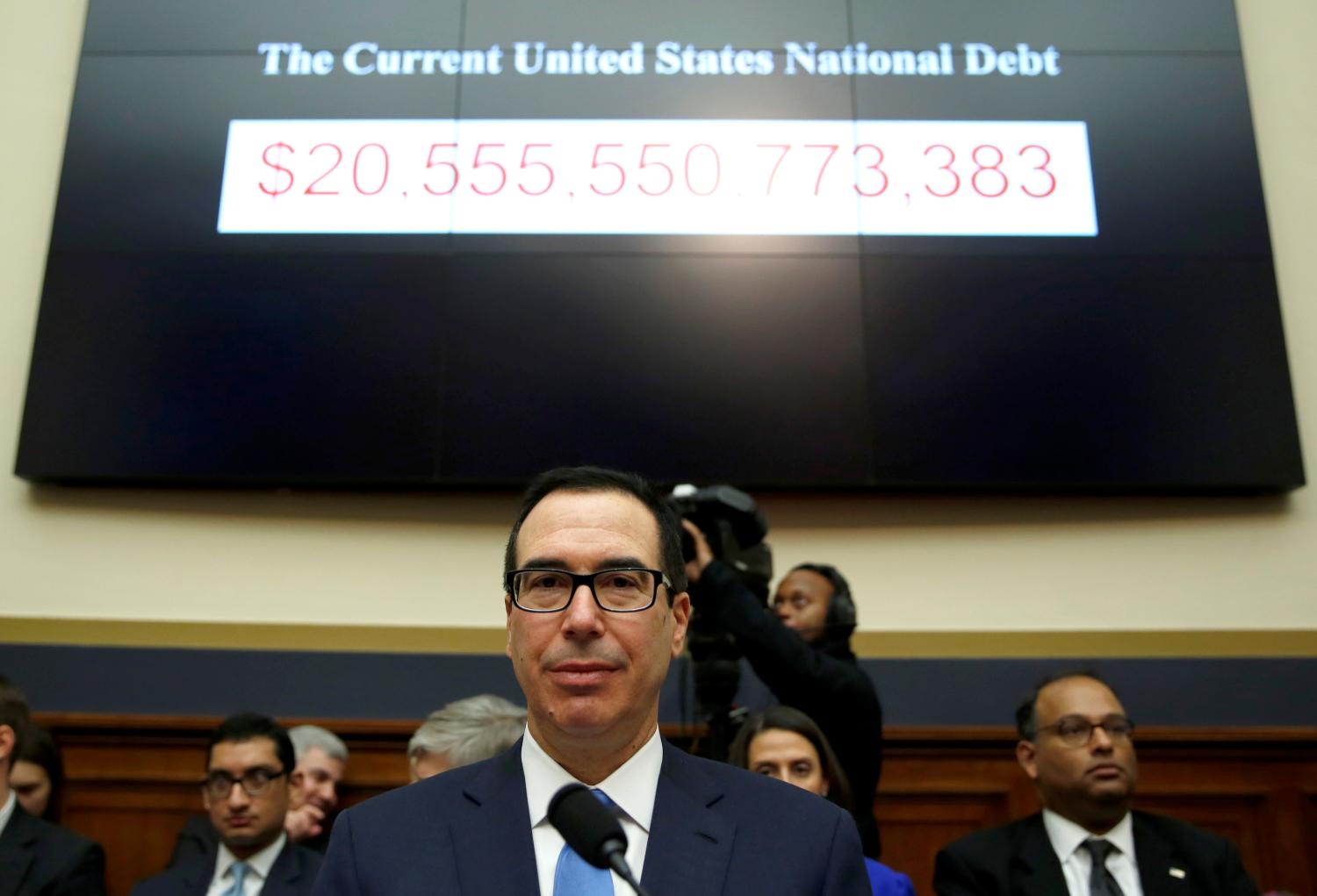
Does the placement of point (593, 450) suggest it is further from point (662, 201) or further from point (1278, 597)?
point (1278, 597)

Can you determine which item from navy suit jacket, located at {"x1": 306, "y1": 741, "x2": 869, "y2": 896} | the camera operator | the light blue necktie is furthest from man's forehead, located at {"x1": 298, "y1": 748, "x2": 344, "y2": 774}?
the light blue necktie

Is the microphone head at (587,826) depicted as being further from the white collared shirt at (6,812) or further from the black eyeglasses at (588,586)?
the white collared shirt at (6,812)

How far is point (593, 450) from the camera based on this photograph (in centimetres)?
351

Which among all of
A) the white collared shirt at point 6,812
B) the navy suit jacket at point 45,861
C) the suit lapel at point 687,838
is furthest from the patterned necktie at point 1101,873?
the white collared shirt at point 6,812

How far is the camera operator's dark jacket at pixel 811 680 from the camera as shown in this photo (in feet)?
7.20

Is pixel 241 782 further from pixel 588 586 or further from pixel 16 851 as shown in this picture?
pixel 588 586

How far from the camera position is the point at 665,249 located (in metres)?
3.71

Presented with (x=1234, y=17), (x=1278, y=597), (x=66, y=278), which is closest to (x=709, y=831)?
(x=1278, y=597)

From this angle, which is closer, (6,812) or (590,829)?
(590,829)

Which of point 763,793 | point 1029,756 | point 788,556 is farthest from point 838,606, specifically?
point 763,793

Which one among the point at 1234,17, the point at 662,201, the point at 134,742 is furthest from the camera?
the point at 1234,17

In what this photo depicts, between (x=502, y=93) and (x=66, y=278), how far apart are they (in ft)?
5.03

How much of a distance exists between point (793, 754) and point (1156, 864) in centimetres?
76

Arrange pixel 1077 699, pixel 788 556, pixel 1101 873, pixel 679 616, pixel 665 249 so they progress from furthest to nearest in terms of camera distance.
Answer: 1. pixel 665 249
2. pixel 788 556
3. pixel 1077 699
4. pixel 1101 873
5. pixel 679 616
